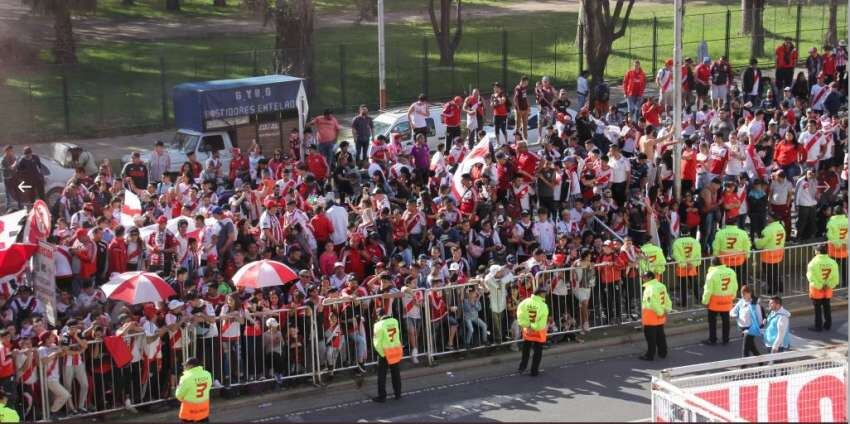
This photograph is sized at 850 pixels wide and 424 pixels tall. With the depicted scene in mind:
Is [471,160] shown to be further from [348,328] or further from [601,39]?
[601,39]

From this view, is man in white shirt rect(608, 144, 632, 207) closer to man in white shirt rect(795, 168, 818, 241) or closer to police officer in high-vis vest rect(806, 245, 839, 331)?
man in white shirt rect(795, 168, 818, 241)

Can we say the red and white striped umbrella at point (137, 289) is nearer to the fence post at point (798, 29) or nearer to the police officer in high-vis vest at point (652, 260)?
the police officer in high-vis vest at point (652, 260)

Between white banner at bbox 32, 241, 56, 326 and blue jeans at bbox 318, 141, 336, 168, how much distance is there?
367 inches

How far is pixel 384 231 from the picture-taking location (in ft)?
65.7

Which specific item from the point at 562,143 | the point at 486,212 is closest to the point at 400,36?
the point at 562,143

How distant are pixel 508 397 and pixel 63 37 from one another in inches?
1063

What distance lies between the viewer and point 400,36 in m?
46.5

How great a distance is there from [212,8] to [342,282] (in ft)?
125

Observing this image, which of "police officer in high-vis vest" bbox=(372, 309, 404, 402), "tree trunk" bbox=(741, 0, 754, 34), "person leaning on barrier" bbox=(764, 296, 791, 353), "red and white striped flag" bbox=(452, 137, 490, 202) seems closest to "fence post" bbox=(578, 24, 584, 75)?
"tree trunk" bbox=(741, 0, 754, 34)

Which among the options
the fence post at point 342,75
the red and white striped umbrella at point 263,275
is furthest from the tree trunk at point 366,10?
the red and white striped umbrella at point 263,275

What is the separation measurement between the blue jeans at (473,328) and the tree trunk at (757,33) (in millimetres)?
26216

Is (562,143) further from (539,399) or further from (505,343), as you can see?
(539,399)

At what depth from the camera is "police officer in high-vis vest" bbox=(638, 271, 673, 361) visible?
17.8m

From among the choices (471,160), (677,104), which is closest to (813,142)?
(677,104)
